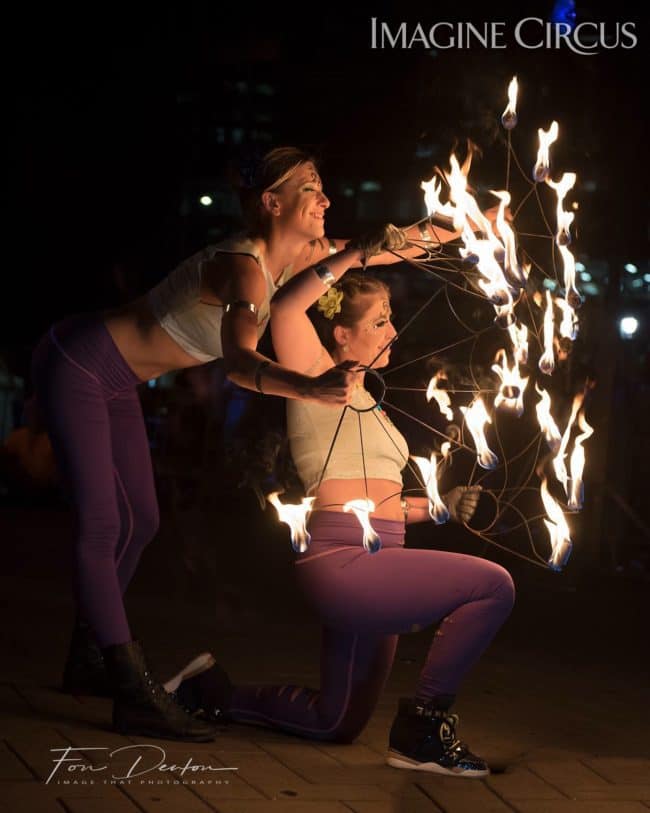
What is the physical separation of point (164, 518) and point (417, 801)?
331 inches

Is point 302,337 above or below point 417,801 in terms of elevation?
above

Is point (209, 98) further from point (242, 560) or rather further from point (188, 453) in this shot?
point (242, 560)

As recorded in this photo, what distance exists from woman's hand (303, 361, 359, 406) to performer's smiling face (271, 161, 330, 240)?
35.3 inches

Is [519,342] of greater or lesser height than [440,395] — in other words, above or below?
above

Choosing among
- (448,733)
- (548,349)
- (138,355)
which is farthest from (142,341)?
(448,733)

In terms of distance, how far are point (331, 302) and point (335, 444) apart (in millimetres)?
496

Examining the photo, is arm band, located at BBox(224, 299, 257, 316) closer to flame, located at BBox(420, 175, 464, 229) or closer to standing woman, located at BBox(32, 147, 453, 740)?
standing woman, located at BBox(32, 147, 453, 740)

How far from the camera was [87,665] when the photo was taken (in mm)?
5031

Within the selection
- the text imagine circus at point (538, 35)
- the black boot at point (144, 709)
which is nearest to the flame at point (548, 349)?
the black boot at point (144, 709)

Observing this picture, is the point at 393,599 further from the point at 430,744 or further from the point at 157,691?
the point at 157,691

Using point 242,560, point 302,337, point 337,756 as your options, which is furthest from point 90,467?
point 242,560

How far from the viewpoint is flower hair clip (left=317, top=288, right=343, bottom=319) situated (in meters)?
4.64

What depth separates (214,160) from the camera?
20.9m

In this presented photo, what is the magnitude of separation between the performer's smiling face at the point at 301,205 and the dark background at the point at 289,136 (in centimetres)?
22
